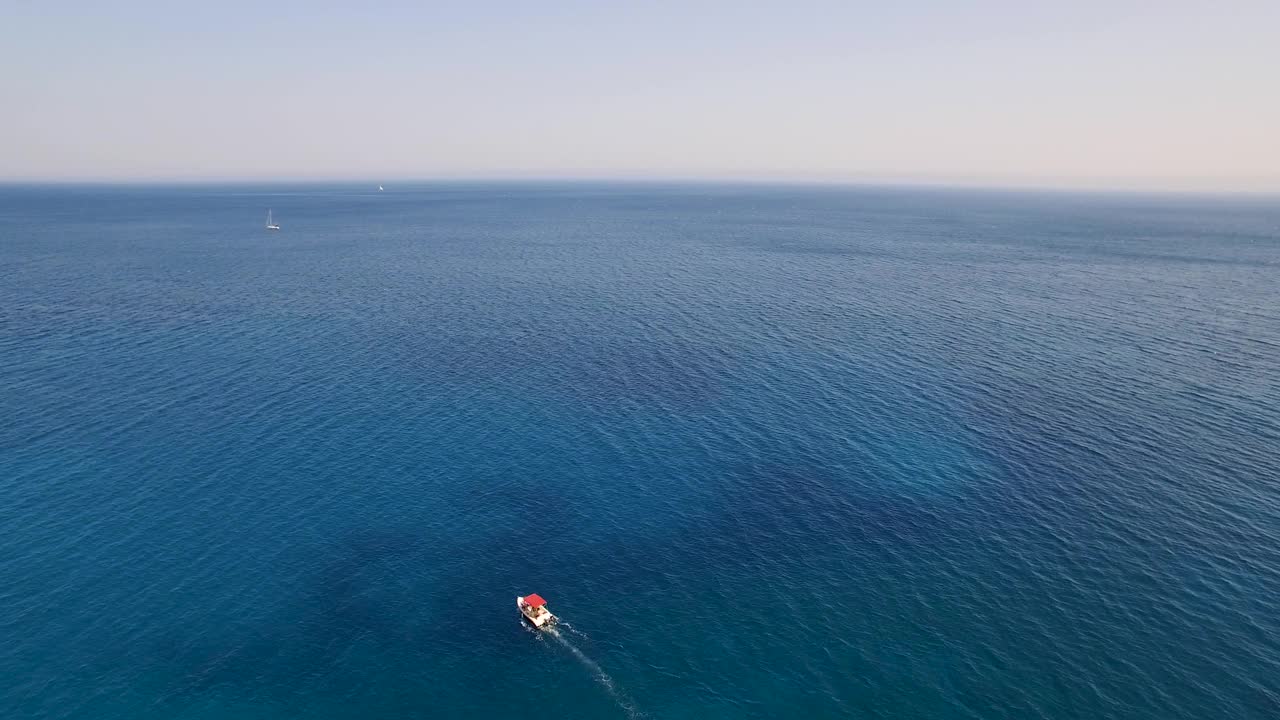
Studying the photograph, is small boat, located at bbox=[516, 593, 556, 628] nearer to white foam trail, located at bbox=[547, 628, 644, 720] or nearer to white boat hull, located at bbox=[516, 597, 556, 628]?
white boat hull, located at bbox=[516, 597, 556, 628]

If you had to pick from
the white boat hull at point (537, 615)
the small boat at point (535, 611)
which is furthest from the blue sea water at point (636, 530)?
the small boat at point (535, 611)

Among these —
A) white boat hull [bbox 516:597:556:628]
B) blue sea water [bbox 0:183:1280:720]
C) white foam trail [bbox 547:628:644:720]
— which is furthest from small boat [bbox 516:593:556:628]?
blue sea water [bbox 0:183:1280:720]

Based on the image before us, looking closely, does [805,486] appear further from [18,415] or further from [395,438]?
[18,415]

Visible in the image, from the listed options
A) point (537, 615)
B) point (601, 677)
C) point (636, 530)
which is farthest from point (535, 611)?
point (636, 530)

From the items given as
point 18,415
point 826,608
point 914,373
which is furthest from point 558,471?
point 18,415

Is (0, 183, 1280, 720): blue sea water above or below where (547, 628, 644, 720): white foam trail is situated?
above

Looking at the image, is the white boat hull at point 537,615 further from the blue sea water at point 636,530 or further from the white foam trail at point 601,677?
the blue sea water at point 636,530
